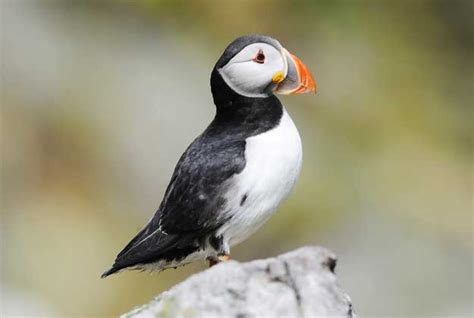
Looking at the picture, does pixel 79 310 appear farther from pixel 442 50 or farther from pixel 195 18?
pixel 442 50

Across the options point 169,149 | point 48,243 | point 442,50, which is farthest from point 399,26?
point 48,243

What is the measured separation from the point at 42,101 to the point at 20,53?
1.64ft

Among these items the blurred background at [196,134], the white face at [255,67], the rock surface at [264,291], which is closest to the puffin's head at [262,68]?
the white face at [255,67]

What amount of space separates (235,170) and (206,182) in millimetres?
116

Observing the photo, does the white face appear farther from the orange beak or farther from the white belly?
the white belly

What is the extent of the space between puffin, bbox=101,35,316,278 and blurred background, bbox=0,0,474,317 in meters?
3.59

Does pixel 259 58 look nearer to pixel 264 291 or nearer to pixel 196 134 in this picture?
pixel 264 291

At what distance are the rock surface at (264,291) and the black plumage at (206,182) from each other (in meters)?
0.75

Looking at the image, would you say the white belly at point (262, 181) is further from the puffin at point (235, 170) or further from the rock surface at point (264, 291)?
the rock surface at point (264, 291)

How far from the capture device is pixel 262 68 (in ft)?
14.9

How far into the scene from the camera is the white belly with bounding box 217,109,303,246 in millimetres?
4465

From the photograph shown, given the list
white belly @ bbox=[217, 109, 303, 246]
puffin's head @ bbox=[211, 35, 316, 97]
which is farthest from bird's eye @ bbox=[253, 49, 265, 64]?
white belly @ bbox=[217, 109, 303, 246]

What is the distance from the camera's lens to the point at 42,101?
9484mm

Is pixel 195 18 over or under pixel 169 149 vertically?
over
